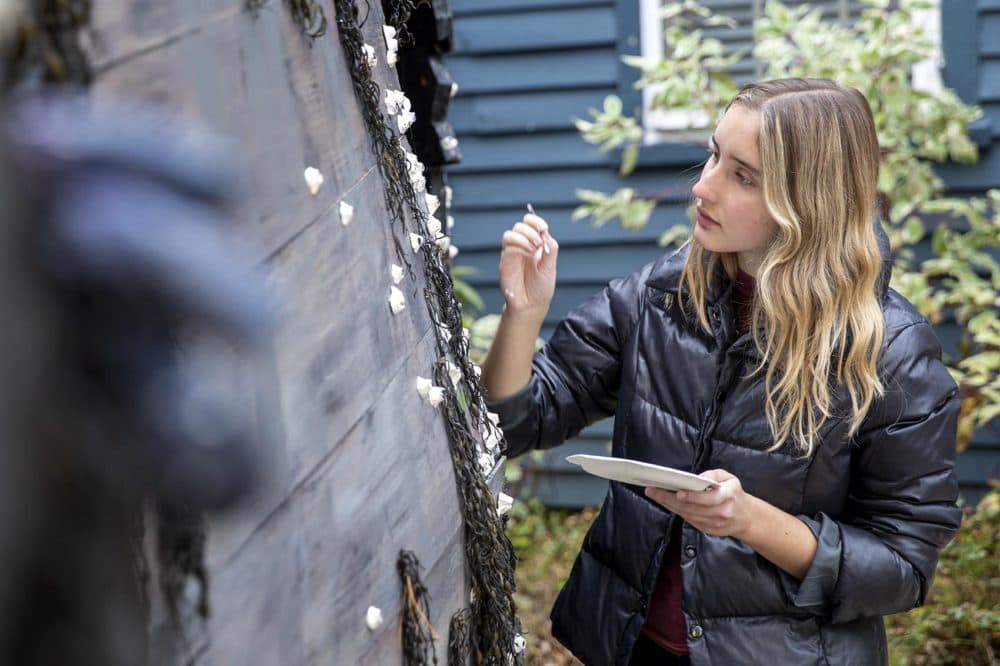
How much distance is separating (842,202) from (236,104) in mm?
1380

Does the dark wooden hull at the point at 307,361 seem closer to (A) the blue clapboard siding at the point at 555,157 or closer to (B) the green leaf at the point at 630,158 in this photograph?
(B) the green leaf at the point at 630,158

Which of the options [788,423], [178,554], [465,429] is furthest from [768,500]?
[178,554]

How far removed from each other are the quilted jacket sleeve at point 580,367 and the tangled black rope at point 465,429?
74cm

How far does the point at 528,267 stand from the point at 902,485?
0.81m

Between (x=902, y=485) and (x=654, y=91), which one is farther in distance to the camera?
(x=654, y=91)

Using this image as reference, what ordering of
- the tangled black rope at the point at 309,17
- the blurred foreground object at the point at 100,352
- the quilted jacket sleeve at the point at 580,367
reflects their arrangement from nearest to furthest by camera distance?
the blurred foreground object at the point at 100,352 → the tangled black rope at the point at 309,17 → the quilted jacket sleeve at the point at 580,367

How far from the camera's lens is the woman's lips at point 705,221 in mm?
2027

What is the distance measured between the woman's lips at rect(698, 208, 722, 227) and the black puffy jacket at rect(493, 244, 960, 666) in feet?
0.52

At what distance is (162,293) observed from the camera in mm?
624

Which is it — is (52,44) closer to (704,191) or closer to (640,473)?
(640,473)

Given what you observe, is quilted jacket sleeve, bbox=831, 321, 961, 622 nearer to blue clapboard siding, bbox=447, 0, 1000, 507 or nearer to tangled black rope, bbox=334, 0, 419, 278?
tangled black rope, bbox=334, 0, 419, 278

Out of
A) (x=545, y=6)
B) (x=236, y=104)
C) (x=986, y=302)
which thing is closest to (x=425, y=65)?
(x=236, y=104)

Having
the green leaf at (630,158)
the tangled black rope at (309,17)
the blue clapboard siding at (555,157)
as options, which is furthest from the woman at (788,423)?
the blue clapboard siding at (555,157)

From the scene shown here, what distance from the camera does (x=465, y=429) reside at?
56.0 inches
